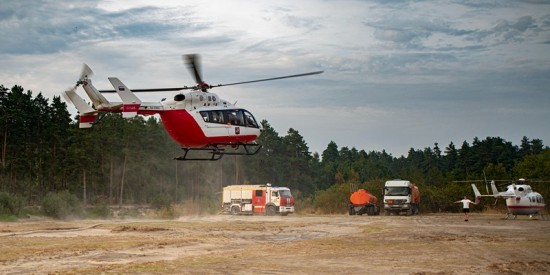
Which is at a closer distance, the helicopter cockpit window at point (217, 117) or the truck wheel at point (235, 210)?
the helicopter cockpit window at point (217, 117)

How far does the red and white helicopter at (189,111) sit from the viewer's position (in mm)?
26969

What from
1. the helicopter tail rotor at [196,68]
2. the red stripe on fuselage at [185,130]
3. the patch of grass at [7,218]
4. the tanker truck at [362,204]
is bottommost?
the patch of grass at [7,218]

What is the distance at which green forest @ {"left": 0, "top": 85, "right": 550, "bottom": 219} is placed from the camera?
61219 mm

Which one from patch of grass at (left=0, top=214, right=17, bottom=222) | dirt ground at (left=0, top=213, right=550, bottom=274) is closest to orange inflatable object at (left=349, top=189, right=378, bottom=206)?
dirt ground at (left=0, top=213, right=550, bottom=274)

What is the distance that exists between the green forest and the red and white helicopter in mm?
24534

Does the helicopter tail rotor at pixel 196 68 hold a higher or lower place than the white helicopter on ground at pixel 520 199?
higher

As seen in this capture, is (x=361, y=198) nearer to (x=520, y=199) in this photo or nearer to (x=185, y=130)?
(x=520, y=199)

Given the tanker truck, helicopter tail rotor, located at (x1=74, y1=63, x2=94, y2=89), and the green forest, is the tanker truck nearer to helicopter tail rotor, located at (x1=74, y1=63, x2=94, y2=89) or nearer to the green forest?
the green forest

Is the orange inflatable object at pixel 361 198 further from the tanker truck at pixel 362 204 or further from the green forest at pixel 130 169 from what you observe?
the green forest at pixel 130 169

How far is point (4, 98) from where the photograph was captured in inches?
2323

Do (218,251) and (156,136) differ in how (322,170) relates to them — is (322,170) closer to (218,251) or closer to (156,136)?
(156,136)

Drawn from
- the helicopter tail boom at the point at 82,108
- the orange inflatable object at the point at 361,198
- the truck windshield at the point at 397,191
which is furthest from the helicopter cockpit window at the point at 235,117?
the orange inflatable object at the point at 361,198

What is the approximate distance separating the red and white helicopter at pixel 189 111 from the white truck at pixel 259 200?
25.7m

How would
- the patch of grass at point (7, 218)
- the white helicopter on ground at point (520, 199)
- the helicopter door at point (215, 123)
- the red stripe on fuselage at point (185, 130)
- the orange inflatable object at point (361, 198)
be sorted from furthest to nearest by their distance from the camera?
the orange inflatable object at point (361, 198) → the white helicopter on ground at point (520, 199) → the patch of grass at point (7, 218) → the helicopter door at point (215, 123) → the red stripe on fuselage at point (185, 130)
